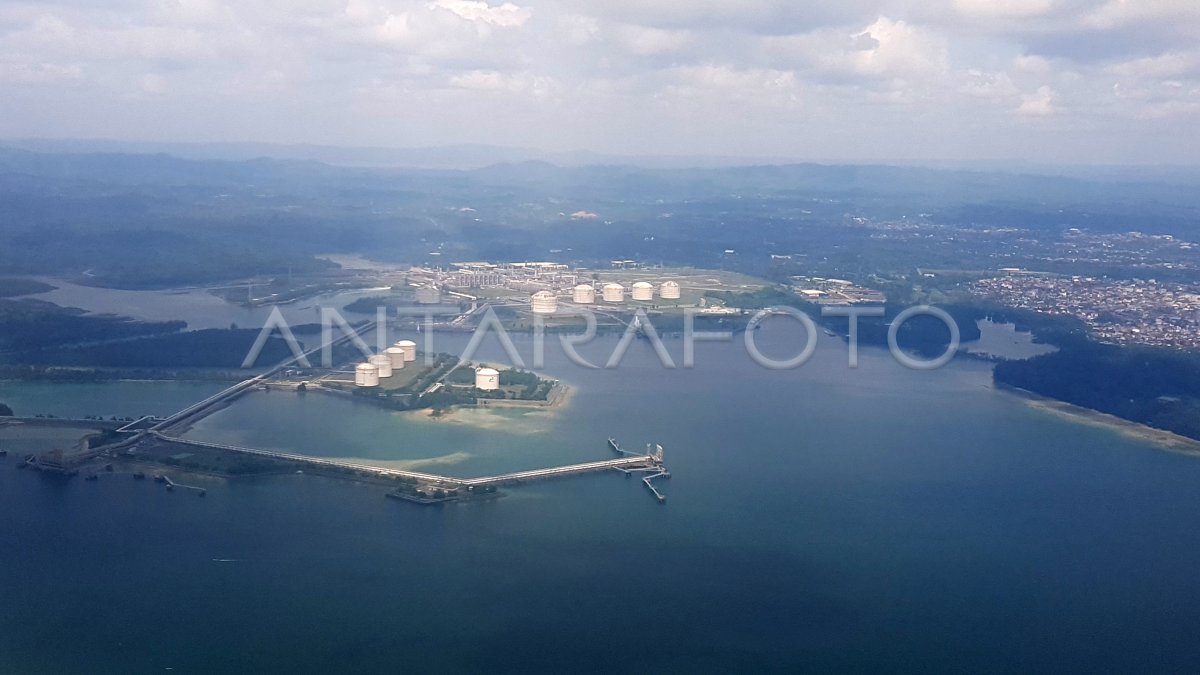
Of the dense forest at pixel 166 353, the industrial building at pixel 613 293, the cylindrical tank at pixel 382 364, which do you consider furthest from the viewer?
the industrial building at pixel 613 293

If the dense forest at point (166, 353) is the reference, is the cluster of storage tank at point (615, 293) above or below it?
above

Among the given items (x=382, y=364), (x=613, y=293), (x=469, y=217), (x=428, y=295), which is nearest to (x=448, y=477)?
(x=382, y=364)

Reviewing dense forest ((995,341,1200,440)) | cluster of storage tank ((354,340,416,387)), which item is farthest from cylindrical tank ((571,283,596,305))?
dense forest ((995,341,1200,440))

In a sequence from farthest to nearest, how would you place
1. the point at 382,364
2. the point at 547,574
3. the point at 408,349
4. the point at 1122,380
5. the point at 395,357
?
the point at 408,349, the point at 395,357, the point at 1122,380, the point at 382,364, the point at 547,574

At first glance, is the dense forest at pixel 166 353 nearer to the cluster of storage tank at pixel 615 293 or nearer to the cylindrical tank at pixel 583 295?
the cluster of storage tank at pixel 615 293

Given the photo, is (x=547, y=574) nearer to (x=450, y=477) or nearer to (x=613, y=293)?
(x=450, y=477)

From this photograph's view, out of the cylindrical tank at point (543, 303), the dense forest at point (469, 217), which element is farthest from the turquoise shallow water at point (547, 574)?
the dense forest at point (469, 217)

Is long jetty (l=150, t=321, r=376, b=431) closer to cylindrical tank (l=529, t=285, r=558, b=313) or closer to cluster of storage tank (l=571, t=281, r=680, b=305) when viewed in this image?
cylindrical tank (l=529, t=285, r=558, b=313)

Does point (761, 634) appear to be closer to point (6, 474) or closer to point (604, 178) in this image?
point (6, 474)
